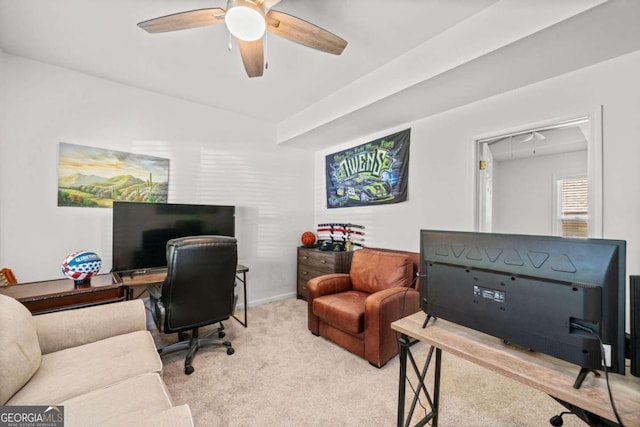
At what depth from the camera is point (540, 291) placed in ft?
3.06

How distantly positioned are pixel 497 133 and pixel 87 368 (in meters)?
3.47

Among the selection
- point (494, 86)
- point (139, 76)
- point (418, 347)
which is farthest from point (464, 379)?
point (139, 76)

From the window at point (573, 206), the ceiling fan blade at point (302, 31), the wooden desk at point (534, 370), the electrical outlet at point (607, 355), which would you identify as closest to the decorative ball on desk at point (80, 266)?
the ceiling fan blade at point (302, 31)

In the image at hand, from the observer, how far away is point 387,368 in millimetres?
2174

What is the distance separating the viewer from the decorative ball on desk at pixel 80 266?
6.67ft

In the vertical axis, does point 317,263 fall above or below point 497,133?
below

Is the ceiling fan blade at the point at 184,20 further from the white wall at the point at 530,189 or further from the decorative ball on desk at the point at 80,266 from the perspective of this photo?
the white wall at the point at 530,189

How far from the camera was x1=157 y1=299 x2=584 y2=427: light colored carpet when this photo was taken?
163 centimetres

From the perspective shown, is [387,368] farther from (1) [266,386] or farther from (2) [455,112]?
(2) [455,112]

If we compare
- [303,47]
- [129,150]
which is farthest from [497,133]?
[129,150]

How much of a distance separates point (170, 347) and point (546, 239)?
2.75m

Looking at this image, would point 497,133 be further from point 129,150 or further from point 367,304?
point 129,150

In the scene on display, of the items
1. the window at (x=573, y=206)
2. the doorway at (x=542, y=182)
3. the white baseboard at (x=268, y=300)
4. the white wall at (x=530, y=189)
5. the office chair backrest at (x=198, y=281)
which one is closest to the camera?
the office chair backrest at (x=198, y=281)

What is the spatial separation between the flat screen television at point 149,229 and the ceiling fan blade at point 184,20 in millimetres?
1695
